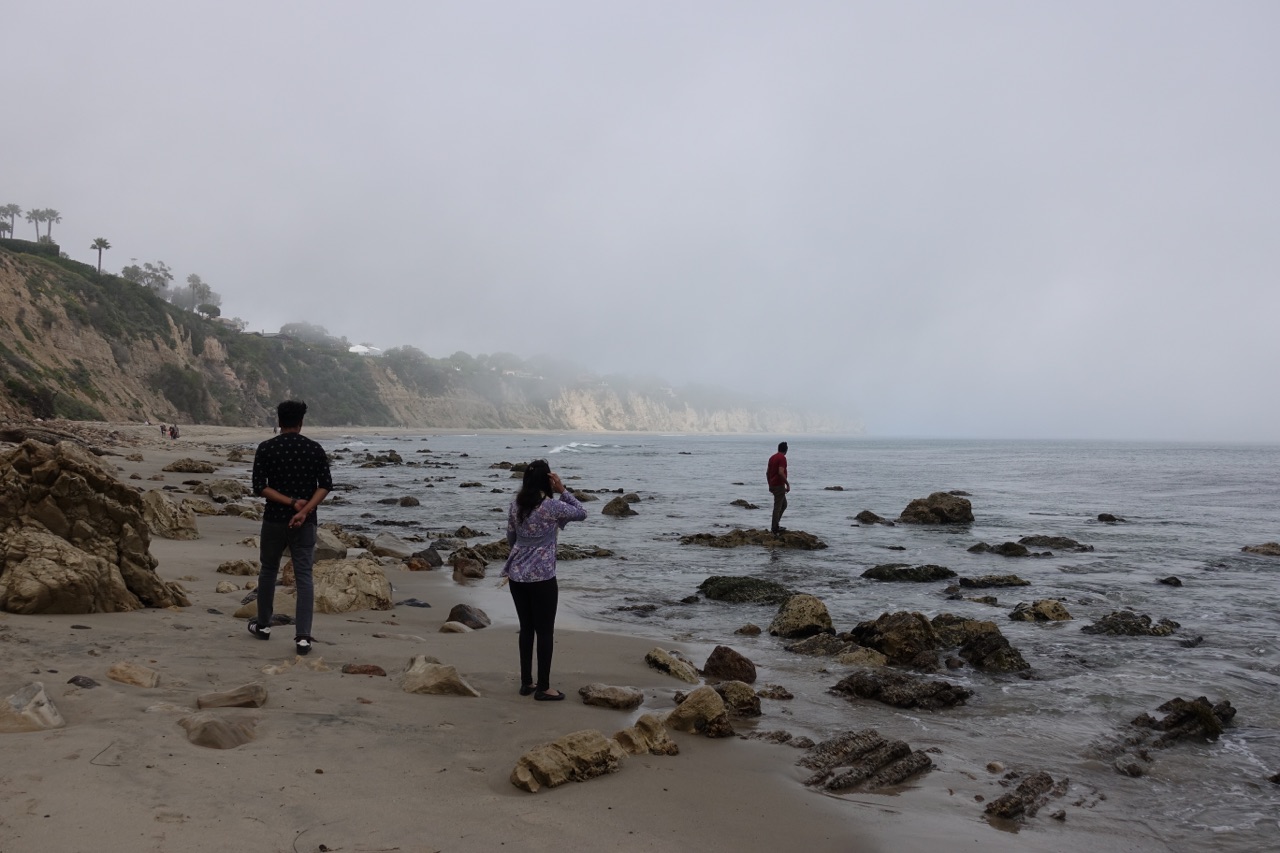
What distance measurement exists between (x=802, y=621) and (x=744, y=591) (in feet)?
7.79

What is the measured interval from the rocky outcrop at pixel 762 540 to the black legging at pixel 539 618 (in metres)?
11.8

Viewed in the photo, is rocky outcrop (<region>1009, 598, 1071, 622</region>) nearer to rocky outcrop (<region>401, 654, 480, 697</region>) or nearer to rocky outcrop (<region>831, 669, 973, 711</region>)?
rocky outcrop (<region>831, 669, 973, 711</region>)

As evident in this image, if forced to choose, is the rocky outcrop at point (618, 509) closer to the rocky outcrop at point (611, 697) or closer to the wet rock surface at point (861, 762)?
the rocky outcrop at point (611, 697)

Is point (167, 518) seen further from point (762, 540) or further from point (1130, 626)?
point (1130, 626)

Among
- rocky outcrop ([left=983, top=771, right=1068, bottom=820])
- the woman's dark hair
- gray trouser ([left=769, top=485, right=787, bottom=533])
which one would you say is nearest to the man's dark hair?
the woman's dark hair

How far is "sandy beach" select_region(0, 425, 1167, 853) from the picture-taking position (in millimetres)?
3350

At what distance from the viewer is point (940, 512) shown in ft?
75.4

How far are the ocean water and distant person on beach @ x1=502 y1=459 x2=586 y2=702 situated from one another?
1.92m

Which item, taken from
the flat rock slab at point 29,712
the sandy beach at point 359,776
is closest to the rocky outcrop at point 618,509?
the sandy beach at point 359,776

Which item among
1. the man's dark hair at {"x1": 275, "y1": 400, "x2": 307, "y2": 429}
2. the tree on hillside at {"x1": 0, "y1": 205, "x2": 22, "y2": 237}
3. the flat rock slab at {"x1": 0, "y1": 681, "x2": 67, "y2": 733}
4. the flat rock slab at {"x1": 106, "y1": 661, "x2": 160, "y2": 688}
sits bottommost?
the flat rock slab at {"x1": 106, "y1": 661, "x2": 160, "y2": 688}

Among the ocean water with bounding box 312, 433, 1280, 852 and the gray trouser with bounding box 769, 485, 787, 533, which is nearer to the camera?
the ocean water with bounding box 312, 433, 1280, 852

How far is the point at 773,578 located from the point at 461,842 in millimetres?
10746

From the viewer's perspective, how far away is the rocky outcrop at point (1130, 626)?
9695 mm

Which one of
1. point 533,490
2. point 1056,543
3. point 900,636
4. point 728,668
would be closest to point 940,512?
point 1056,543
